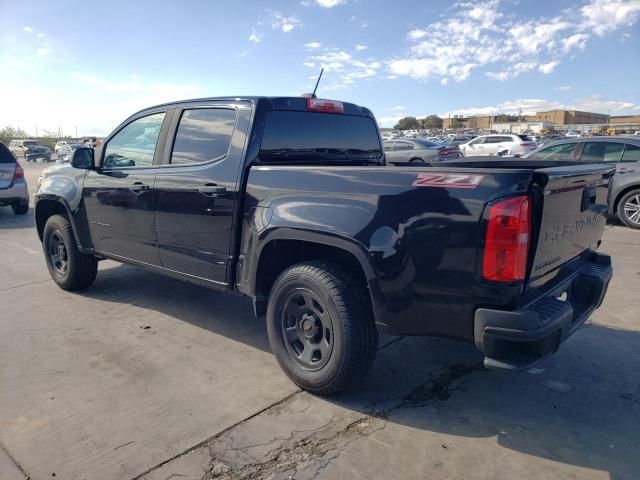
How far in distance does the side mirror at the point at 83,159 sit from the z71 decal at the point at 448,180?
3427 mm

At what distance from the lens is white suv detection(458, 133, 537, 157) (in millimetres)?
22719

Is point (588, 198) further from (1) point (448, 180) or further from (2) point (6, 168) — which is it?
(2) point (6, 168)

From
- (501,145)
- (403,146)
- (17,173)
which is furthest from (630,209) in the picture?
(501,145)

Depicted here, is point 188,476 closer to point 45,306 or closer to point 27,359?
point 27,359

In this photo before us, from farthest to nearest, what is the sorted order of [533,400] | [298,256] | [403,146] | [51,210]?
[403,146] → [51,210] → [298,256] → [533,400]

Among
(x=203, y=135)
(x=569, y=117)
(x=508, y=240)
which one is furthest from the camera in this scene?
(x=569, y=117)

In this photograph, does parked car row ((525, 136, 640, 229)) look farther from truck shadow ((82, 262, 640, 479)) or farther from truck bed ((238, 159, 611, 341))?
truck bed ((238, 159, 611, 341))

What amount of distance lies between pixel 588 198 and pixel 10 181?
444 inches

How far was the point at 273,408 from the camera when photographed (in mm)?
3066

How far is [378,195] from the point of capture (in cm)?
271

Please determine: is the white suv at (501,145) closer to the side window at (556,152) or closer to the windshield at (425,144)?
the windshield at (425,144)

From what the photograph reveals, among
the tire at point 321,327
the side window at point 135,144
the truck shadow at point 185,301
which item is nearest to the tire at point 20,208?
the truck shadow at point 185,301

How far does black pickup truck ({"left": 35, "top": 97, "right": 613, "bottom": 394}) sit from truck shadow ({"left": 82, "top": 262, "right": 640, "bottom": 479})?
476mm

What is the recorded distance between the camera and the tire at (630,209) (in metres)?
8.86
